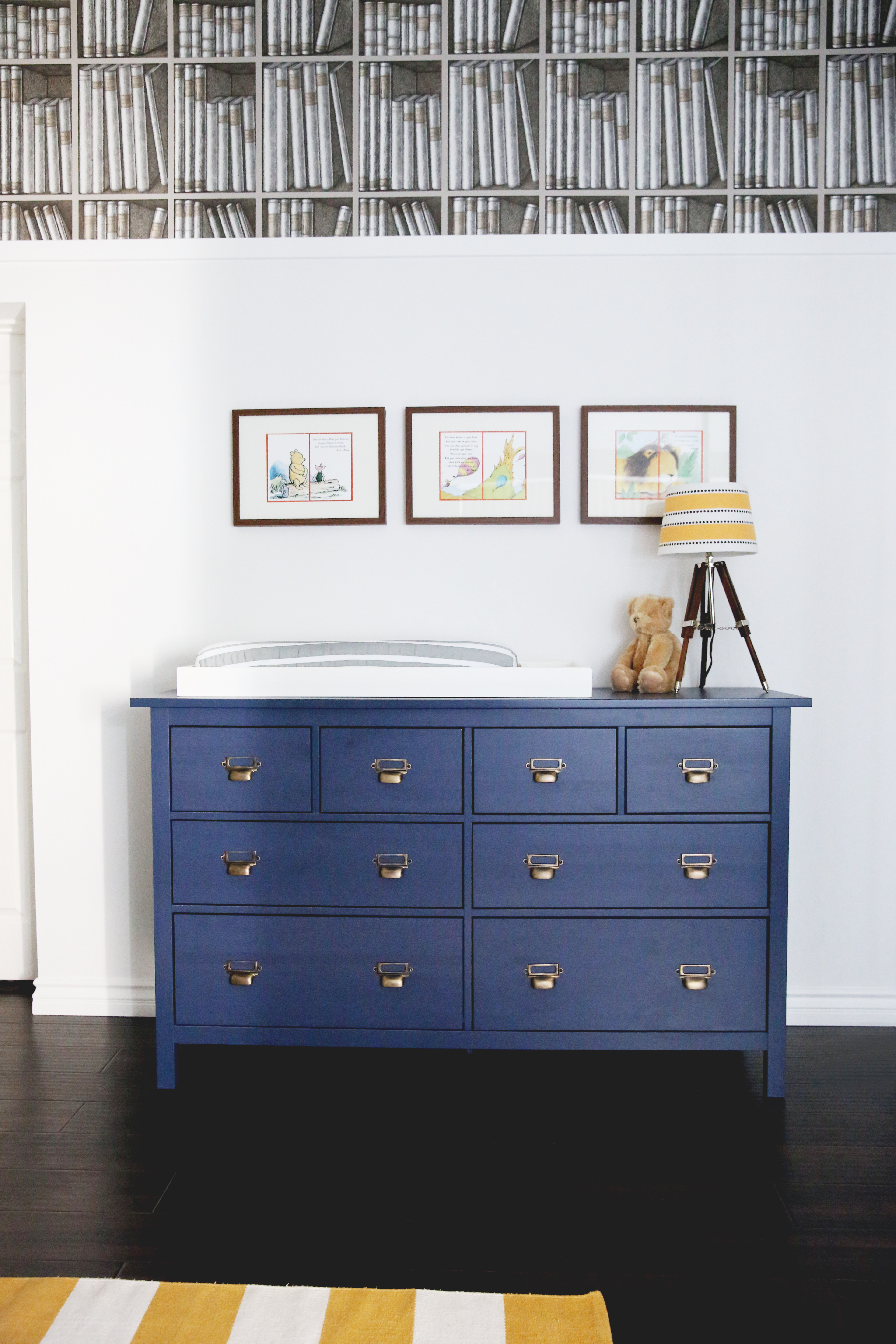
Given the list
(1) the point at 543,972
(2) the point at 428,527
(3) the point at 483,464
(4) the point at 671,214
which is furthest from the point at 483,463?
(1) the point at 543,972

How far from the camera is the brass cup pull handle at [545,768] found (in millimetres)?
2086

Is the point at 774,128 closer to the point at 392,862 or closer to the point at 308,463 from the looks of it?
the point at 308,463

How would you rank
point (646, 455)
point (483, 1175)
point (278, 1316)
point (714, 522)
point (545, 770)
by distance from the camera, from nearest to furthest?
point (278, 1316) → point (483, 1175) → point (545, 770) → point (714, 522) → point (646, 455)

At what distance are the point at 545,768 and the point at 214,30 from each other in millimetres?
2441

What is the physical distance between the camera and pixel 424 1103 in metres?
2.09

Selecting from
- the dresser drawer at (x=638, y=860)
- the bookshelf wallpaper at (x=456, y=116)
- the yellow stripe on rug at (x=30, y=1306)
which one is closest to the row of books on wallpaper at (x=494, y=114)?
the bookshelf wallpaper at (x=456, y=116)

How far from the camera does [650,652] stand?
231 cm

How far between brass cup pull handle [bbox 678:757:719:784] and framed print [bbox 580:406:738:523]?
0.79 metres

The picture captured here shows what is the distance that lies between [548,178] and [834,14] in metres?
0.97

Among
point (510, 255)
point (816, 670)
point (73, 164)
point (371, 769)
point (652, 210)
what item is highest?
point (73, 164)

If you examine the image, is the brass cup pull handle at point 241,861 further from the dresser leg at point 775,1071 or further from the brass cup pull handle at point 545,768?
the dresser leg at point 775,1071

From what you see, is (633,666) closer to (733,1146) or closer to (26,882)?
(733,1146)

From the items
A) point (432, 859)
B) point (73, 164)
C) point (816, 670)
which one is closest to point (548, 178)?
point (73, 164)

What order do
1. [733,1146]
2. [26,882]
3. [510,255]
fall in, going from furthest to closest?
[26,882], [510,255], [733,1146]
